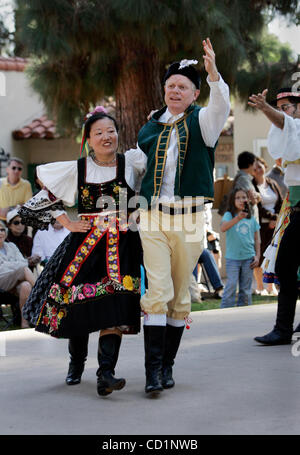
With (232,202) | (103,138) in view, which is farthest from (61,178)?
(232,202)

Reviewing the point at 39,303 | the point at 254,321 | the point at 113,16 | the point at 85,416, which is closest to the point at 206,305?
the point at 254,321

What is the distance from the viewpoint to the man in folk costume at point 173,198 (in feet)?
13.4

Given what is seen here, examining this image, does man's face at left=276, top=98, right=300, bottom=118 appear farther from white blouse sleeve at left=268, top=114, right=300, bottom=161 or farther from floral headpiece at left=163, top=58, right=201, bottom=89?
floral headpiece at left=163, top=58, right=201, bottom=89

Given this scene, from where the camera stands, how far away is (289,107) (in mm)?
5379

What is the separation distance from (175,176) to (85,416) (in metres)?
1.32

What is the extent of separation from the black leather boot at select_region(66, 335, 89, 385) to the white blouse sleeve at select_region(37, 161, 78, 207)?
0.79 meters

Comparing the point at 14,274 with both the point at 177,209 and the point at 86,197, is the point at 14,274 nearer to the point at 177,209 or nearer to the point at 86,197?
the point at 86,197

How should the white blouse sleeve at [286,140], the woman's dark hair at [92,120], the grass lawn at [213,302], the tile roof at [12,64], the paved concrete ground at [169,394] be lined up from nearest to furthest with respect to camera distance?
the paved concrete ground at [169,394] < the woman's dark hair at [92,120] < the white blouse sleeve at [286,140] < the grass lawn at [213,302] < the tile roof at [12,64]

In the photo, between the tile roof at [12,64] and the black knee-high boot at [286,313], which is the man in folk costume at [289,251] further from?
the tile roof at [12,64]

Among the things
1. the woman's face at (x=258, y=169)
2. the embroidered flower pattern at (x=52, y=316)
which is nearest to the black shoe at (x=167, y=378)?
the embroidered flower pattern at (x=52, y=316)

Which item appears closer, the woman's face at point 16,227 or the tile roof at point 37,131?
the woman's face at point 16,227

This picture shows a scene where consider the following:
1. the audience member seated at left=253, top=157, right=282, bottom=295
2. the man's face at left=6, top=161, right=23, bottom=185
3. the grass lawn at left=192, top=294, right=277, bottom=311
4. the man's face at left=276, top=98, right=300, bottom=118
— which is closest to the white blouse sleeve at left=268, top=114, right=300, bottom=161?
the man's face at left=276, top=98, right=300, bottom=118

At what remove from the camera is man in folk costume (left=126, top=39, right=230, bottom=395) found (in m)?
4.07

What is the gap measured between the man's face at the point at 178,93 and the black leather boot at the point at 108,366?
4.18 feet
